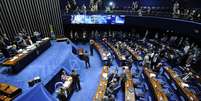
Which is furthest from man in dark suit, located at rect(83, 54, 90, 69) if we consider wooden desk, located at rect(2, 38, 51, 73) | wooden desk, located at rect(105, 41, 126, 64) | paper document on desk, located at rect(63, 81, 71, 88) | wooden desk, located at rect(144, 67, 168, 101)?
wooden desk, located at rect(144, 67, 168, 101)

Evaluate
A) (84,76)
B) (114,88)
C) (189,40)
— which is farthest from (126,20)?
(114,88)

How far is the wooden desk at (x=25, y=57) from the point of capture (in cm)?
1057

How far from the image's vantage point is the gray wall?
14.7 meters

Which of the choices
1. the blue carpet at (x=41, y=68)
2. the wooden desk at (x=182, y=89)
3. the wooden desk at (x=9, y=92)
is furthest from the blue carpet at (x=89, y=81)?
the wooden desk at (x=182, y=89)

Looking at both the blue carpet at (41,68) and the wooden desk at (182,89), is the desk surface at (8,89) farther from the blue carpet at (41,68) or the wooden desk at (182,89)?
the wooden desk at (182,89)

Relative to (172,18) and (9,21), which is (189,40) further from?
(9,21)

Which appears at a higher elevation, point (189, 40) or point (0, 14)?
point (0, 14)

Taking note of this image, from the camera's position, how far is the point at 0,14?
14.2 meters

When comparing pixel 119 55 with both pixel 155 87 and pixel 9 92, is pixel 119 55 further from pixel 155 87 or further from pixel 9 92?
pixel 9 92

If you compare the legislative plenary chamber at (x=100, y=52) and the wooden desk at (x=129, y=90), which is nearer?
the wooden desk at (x=129, y=90)

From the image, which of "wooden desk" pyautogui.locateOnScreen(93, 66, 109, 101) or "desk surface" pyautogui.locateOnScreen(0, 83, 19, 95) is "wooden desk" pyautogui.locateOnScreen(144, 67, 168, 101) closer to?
"wooden desk" pyautogui.locateOnScreen(93, 66, 109, 101)

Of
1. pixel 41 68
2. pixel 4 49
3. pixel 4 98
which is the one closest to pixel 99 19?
pixel 41 68

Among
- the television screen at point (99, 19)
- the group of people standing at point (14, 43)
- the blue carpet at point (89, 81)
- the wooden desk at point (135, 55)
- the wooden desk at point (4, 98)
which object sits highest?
the television screen at point (99, 19)

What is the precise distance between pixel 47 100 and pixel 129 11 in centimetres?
1277
